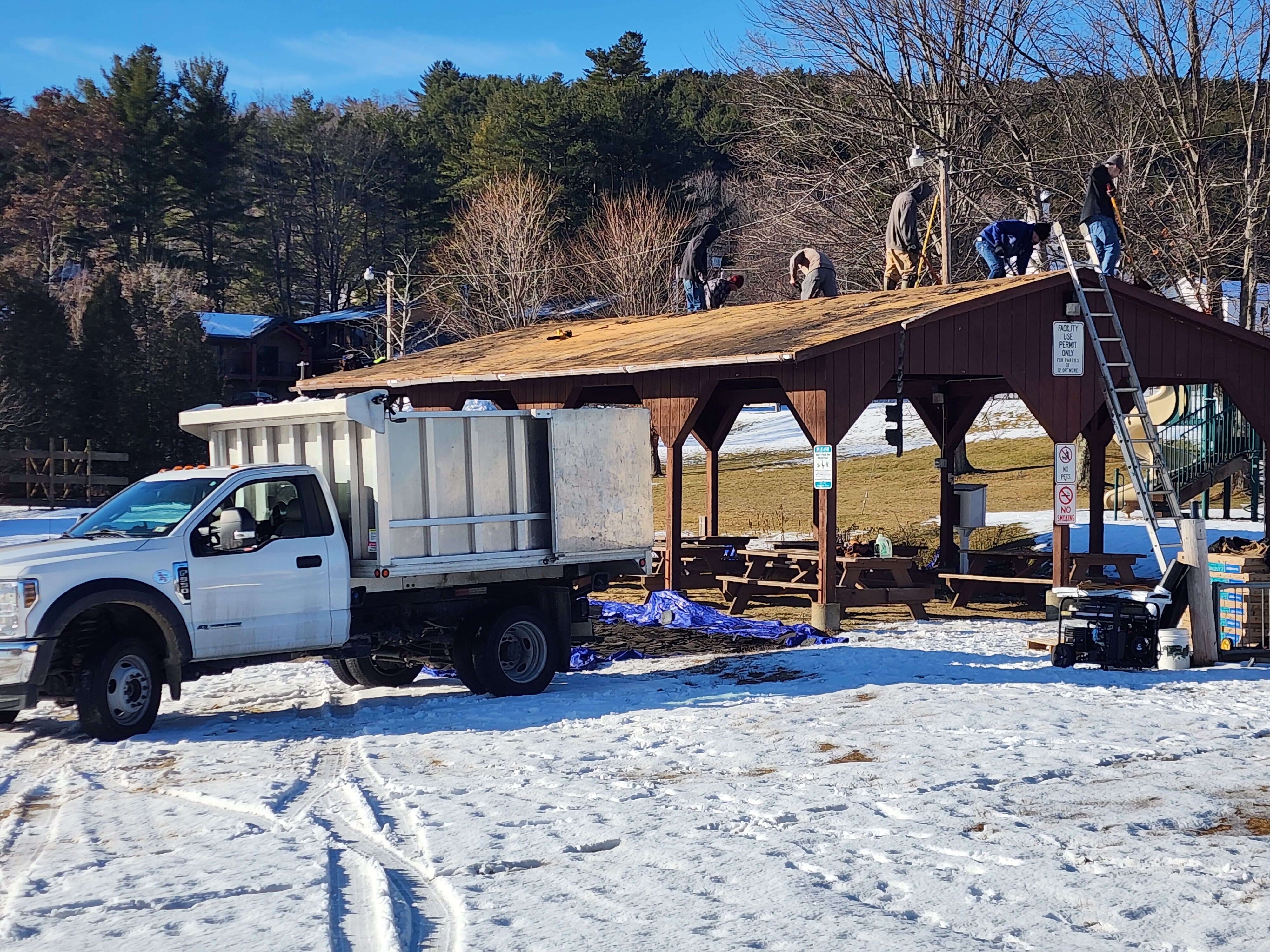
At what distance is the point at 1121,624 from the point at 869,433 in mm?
36875

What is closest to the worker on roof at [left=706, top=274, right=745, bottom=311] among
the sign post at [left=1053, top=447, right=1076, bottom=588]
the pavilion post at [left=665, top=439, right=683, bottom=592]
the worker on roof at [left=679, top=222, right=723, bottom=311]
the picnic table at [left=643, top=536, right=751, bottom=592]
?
the worker on roof at [left=679, top=222, right=723, bottom=311]

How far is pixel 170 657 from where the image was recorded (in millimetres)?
10242

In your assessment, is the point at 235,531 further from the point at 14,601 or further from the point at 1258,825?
the point at 1258,825

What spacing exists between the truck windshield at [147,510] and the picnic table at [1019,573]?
1052 centimetres

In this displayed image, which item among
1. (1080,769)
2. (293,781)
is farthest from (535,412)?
(1080,769)

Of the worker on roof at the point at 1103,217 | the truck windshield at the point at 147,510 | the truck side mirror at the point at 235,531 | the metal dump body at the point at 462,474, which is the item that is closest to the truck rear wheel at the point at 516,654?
the metal dump body at the point at 462,474

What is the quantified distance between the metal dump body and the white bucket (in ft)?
15.9

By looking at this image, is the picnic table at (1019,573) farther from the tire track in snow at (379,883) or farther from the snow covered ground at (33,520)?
the snow covered ground at (33,520)

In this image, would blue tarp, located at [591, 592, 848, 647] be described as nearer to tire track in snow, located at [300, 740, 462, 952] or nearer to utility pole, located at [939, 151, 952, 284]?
tire track in snow, located at [300, 740, 462, 952]

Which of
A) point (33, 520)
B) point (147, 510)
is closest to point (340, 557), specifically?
point (147, 510)

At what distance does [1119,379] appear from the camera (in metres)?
18.7

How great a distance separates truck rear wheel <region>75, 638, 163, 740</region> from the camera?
988cm

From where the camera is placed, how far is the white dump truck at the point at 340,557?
997 cm

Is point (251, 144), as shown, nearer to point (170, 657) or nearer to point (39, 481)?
point (39, 481)
